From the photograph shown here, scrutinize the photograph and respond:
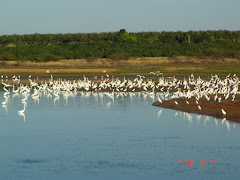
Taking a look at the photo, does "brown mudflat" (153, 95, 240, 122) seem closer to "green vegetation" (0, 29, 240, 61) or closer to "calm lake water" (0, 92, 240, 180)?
"calm lake water" (0, 92, 240, 180)

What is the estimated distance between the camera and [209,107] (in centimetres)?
2592

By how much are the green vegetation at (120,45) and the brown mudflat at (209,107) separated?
47.3 m

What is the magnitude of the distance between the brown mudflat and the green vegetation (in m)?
47.3

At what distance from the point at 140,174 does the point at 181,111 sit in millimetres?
12786

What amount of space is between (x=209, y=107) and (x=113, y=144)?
33.0 feet

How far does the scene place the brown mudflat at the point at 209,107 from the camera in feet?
77.7

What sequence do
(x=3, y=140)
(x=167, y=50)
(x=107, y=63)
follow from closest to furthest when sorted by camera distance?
(x=3, y=140)
(x=107, y=63)
(x=167, y=50)

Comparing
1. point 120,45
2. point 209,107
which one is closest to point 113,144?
point 209,107

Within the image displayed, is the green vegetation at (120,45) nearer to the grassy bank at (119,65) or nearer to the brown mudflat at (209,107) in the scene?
the grassy bank at (119,65)

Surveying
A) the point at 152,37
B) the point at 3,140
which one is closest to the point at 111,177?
the point at 3,140

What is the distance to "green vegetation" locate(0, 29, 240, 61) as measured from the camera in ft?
275

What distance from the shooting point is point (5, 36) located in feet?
381

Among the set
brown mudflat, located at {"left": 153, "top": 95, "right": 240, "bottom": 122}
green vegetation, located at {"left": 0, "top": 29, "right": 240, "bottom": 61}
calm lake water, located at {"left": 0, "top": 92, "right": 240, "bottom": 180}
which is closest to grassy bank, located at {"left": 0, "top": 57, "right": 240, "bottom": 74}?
green vegetation, located at {"left": 0, "top": 29, "right": 240, "bottom": 61}

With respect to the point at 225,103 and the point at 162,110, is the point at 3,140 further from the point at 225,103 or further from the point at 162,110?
the point at 225,103
